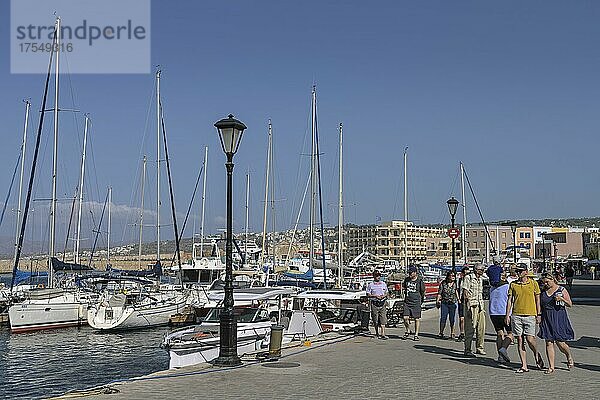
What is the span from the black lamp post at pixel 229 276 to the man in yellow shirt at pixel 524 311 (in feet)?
17.5

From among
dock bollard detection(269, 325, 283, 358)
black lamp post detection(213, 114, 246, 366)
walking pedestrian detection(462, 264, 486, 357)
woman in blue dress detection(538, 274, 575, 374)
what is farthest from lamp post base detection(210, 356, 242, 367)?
woman in blue dress detection(538, 274, 575, 374)

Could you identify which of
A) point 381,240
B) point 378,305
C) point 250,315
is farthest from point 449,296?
point 381,240

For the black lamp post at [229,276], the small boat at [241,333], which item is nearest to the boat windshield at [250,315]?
the small boat at [241,333]

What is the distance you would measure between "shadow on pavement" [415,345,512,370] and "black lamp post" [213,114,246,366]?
189 inches

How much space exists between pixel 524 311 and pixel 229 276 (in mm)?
5873

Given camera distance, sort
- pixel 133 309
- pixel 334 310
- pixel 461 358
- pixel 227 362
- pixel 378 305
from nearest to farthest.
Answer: pixel 227 362
pixel 461 358
pixel 378 305
pixel 334 310
pixel 133 309

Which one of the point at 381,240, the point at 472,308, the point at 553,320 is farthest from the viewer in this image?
the point at 381,240

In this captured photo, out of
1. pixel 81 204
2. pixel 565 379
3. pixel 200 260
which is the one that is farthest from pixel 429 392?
pixel 200 260

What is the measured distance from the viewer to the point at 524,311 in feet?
46.8

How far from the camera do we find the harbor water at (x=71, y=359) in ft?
80.7

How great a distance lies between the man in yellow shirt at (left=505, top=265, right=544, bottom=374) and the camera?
46.6 ft

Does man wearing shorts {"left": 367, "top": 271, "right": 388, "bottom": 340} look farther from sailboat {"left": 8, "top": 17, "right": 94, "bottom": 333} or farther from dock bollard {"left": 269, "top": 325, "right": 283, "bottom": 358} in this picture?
sailboat {"left": 8, "top": 17, "right": 94, "bottom": 333}

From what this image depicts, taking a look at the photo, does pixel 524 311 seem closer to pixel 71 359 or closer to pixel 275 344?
pixel 275 344

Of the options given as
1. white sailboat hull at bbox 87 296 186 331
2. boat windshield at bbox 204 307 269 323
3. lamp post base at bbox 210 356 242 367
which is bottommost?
white sailboat hull at bbox 87 296 186 331
